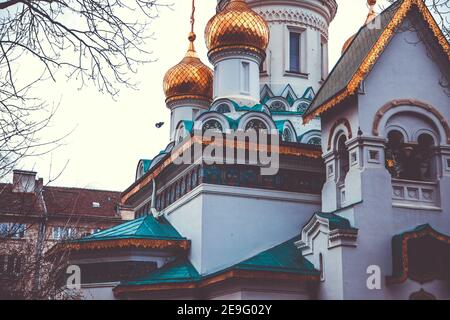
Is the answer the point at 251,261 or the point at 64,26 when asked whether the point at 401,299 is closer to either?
the point at 251,261

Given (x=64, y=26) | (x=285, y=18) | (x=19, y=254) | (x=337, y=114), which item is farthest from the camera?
(x=285, y=18)

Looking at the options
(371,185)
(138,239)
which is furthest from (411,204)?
(138,239)

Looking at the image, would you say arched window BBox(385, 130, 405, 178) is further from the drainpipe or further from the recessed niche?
the drainpipe

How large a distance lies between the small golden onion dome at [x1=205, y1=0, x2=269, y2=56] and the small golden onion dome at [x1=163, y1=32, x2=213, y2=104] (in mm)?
1912

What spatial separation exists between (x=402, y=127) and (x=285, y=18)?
6.70 meters

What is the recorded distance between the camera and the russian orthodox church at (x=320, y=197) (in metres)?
11.4

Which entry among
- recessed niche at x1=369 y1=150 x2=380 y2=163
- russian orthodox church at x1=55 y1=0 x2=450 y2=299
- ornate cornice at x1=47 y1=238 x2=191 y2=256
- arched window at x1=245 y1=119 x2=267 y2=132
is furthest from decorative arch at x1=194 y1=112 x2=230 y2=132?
recessed niche at x1=369 y1=150 x2=380 y2=163

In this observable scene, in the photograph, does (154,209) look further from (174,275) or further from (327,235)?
(327,235)

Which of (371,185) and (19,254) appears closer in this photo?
(19,254)

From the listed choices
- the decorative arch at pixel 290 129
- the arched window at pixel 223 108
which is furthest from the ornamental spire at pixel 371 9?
the arched window at pixel 223 108

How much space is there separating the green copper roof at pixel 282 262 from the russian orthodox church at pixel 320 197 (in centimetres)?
3

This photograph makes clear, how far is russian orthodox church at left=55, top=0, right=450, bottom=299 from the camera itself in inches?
450

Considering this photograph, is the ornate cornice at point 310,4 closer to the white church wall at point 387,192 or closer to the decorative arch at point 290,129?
the decorative arch at point 290,129

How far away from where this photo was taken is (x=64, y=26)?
7.43 m
